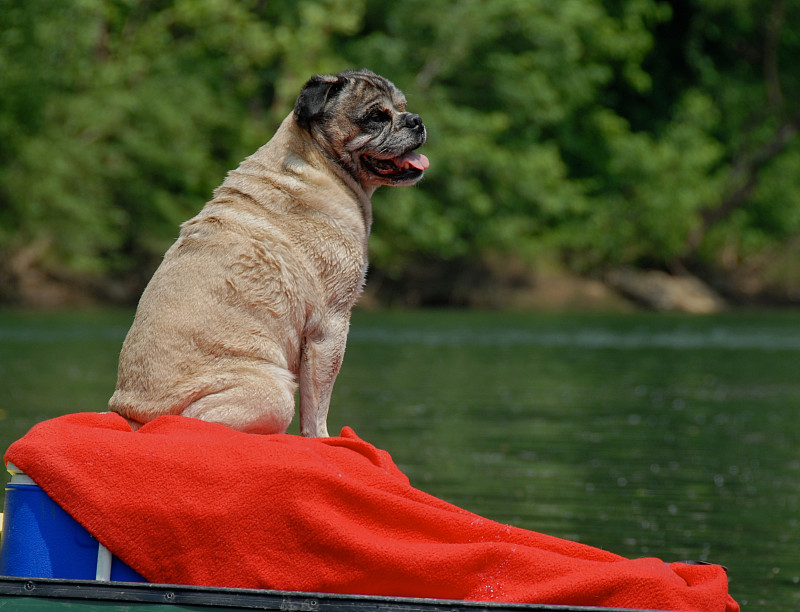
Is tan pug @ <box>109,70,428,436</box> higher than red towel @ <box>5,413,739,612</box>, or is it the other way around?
tan pug @ <box>109,70,428,436</box>

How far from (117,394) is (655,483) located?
19.8 feet

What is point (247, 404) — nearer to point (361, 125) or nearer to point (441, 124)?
point (361, 125)

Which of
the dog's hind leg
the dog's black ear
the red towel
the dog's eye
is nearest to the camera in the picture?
the red towel

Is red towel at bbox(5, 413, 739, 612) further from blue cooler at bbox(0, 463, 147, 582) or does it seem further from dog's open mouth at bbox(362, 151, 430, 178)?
dog's open mouth at bbox(362, 151, 430, 178)

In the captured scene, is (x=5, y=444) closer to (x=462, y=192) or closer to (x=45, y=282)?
(x=45, y=282)

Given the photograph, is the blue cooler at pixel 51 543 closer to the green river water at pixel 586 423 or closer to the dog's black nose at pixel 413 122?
the dog's black nose at pixel 413 122

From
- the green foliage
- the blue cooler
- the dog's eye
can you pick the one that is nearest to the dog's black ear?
the dog's eye

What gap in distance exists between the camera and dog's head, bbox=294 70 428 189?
16.0 feet

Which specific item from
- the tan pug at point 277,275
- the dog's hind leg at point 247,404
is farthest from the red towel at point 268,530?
the tan pug at point 277,275

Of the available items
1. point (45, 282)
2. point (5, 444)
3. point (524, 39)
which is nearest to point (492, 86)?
point (524, 39)

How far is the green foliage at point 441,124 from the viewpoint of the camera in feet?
115

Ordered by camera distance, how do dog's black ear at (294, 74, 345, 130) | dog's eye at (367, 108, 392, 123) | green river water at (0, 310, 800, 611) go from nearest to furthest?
dog's black ear at (294, 74, 345, 130)
dog's eye at (367, 108, 392, 123)
green river water at (0, 310, 800, 611)

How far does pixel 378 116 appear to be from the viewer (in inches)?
197

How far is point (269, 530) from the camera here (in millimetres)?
3842
